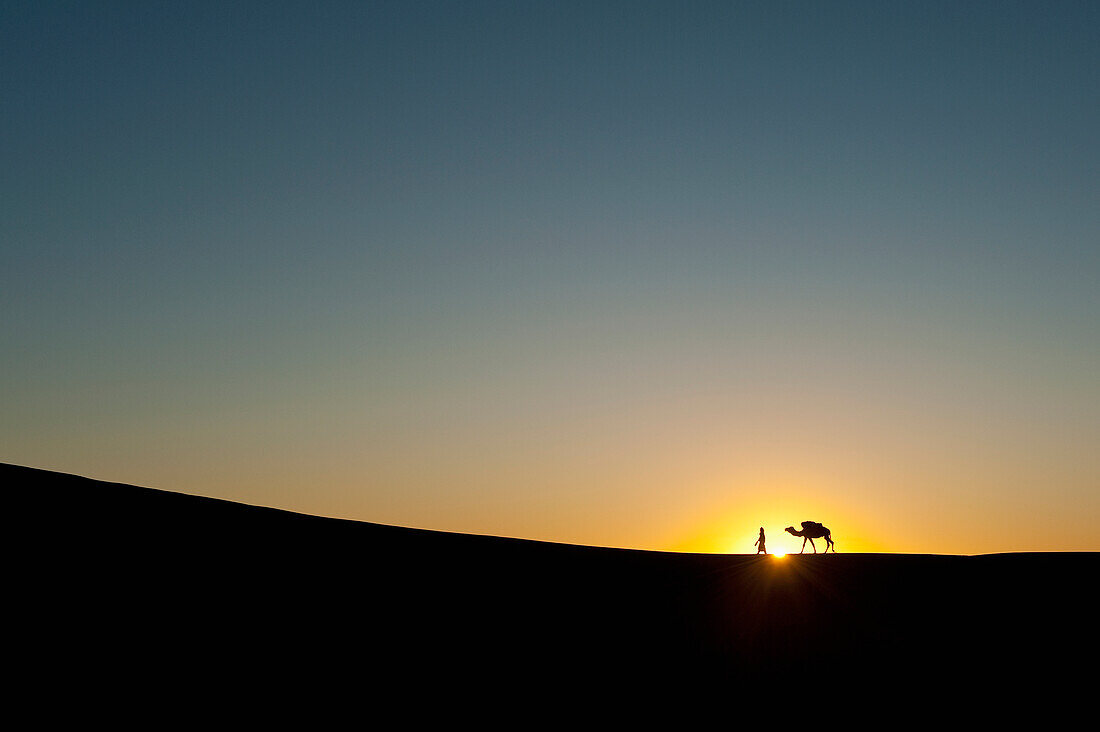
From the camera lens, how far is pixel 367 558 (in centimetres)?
1144

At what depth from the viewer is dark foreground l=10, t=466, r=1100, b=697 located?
28.5 ft

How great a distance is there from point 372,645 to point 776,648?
15.4 feet

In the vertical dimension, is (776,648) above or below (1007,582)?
below

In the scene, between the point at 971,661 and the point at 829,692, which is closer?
the point at 829,692

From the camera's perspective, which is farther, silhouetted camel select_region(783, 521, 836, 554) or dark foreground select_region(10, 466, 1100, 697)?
silhouetted camel select_region(783, 521, 836, 554)

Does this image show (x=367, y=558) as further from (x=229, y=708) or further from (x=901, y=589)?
(x=901, y=589)

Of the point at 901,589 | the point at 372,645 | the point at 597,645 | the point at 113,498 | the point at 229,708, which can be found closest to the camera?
the point at 229,708

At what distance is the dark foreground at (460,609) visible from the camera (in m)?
8.70

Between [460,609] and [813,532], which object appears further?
[813,532]

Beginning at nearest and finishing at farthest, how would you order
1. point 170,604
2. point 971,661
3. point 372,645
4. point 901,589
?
point 170,604 < point 372,645 < point 971,661 < point 901,589

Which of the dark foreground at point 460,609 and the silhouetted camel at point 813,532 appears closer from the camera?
the dark foreground at point 460,609

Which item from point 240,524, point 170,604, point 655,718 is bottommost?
point 655,718

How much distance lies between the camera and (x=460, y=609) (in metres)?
11.1

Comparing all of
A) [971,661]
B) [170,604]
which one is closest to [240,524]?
[170,604]
